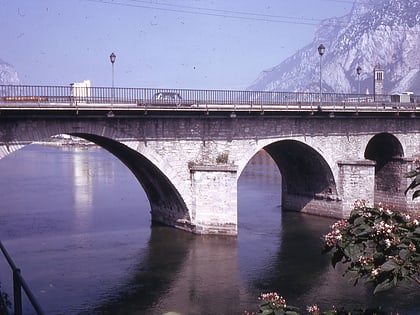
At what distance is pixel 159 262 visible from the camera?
76.4 ft

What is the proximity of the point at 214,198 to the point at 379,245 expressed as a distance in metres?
20.5

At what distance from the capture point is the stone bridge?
24.3 m

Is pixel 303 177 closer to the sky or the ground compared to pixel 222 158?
closer to the ground

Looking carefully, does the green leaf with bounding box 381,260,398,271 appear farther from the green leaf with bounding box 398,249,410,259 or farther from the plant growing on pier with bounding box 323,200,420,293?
the green leaf with bounding box 398,249,410,259

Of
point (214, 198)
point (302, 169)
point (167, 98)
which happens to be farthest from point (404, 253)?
point (302, 169)

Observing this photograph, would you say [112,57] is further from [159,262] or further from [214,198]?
[159,262]

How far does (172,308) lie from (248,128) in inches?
516

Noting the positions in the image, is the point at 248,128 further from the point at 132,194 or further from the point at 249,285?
the point at 132,194

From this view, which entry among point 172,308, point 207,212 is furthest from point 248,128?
point 172,308

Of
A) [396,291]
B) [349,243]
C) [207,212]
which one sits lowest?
[396,291]

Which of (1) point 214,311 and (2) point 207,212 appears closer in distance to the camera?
(1) point 214,311

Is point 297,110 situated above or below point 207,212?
above

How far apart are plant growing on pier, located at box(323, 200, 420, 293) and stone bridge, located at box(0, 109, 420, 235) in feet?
59.3

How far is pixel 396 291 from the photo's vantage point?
64.6 feet
